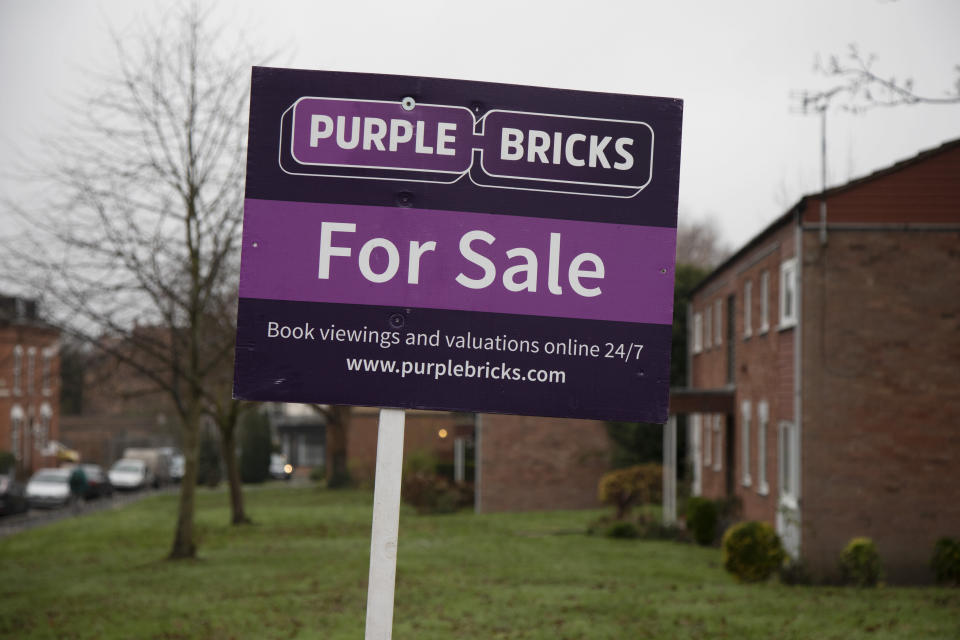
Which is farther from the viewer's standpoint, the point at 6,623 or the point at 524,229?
the point at 6,623

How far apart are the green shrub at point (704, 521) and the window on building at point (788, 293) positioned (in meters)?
5.95

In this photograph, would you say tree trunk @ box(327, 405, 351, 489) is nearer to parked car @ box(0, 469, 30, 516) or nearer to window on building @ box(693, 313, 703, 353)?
parked car @ box(0, 469, 30, 516)

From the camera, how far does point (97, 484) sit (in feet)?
165

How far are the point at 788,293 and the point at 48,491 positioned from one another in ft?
108

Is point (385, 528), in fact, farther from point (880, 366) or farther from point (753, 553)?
point (880, 366)

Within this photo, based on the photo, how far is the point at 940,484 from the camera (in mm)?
19328

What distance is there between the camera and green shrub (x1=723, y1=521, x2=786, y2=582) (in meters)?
18.0

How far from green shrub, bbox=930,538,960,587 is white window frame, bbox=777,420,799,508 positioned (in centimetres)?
269

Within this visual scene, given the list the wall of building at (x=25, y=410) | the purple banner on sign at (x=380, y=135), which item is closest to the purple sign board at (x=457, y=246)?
the purple banner on sign at (x=380, y=135)

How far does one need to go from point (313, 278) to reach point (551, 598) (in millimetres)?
13132

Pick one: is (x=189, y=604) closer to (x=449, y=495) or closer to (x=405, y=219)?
(x=405, y=219)

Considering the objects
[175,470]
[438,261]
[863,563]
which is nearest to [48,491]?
[175,470]

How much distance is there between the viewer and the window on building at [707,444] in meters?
32.5

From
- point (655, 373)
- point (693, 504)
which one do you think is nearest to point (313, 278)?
point (655, 373)
